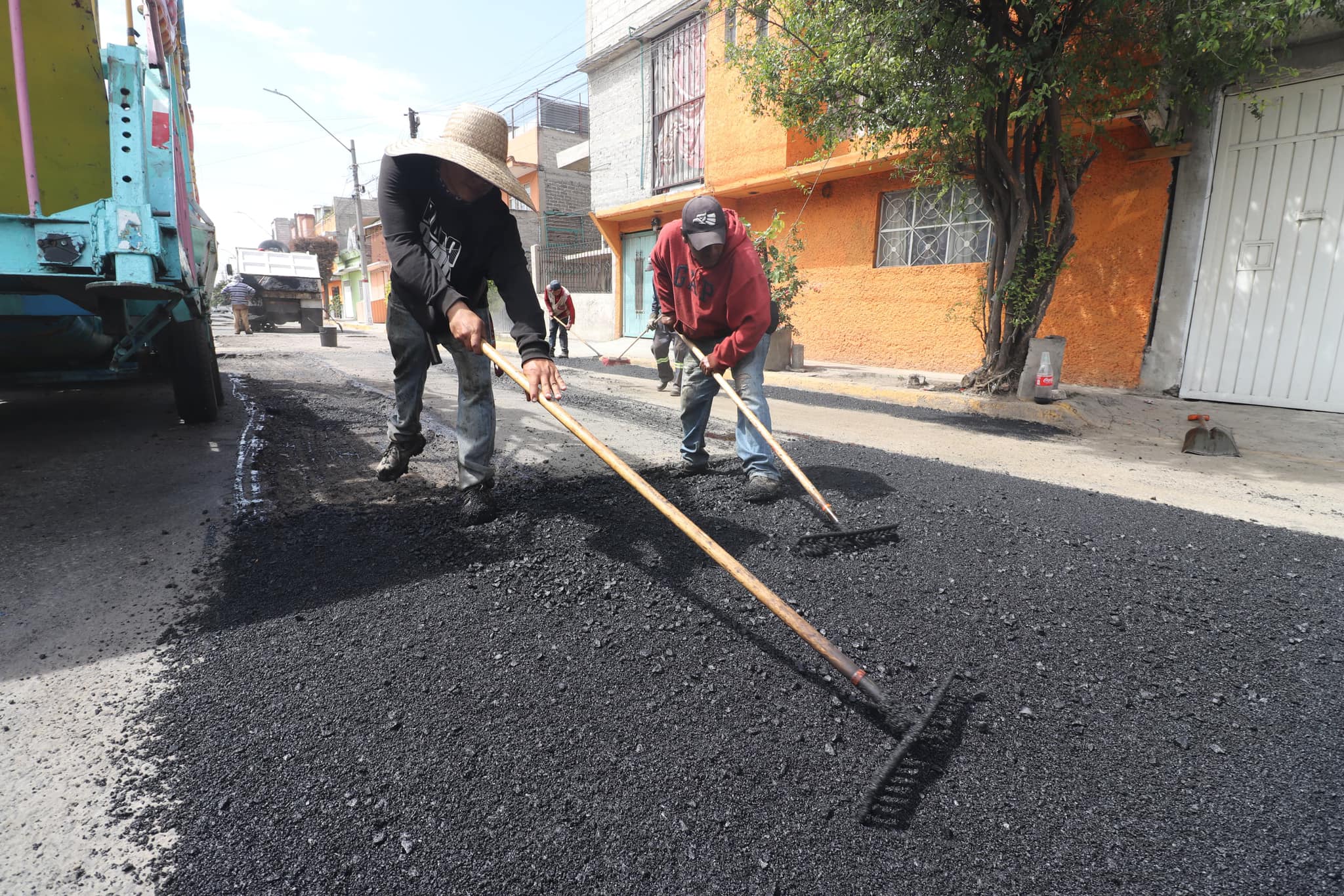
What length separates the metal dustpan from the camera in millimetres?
4699

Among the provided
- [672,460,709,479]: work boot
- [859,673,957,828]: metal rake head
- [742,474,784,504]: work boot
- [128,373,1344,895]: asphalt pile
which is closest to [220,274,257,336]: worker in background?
[672,460,709,479]: work boot

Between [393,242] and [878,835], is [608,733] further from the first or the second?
[393,242]

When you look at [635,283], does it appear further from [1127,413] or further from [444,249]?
[444,249]

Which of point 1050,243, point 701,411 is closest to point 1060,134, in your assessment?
point 1050,243

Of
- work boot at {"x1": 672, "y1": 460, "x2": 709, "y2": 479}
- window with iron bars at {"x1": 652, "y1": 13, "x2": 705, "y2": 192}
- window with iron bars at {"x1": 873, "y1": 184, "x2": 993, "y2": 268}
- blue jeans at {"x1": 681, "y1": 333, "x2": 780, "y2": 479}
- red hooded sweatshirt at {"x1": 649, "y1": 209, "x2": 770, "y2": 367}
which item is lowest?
work boot at {"x1": 672, "y1": 460, "x2": 709, "y2": 479}

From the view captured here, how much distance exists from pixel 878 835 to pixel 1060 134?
656cm

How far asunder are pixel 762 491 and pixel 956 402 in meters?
4.21

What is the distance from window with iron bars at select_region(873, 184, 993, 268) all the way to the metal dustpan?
386 cm

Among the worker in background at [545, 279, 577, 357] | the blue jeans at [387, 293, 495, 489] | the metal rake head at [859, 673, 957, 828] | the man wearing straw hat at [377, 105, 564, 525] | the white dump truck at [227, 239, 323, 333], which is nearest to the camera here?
the metal rake head at [859, 673, 957, 828]

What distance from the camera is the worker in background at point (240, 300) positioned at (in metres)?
15.9

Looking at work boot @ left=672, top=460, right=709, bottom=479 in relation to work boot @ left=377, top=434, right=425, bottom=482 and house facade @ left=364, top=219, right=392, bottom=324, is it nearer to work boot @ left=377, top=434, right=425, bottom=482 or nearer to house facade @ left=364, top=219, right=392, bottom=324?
work boot @ left=377, top=434, right=425, bottom=482

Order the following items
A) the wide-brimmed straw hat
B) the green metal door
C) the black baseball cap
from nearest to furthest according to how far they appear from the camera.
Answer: the wide-brimmed straw hat → the black baseball cap → the green metal door

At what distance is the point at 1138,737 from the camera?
1663mm

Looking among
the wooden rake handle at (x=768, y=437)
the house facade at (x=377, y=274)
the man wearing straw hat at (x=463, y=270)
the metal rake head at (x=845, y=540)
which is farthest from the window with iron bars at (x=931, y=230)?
the house facade at (x=377, y=274)
